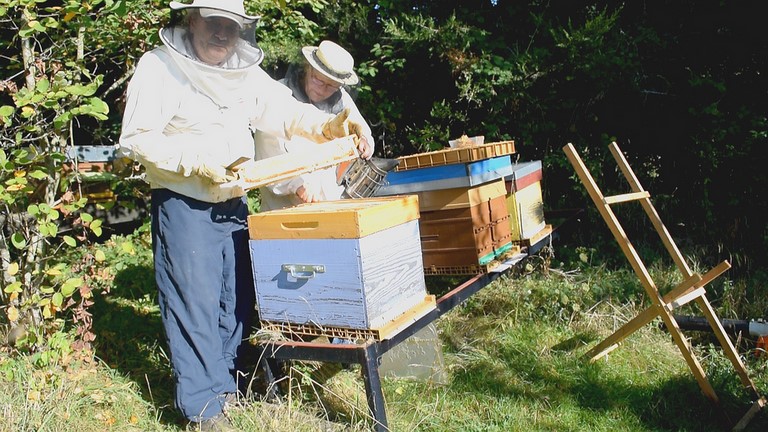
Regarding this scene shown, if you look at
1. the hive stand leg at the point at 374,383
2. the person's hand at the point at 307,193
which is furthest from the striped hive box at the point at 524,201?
the hive stand leg at the point at 374,383

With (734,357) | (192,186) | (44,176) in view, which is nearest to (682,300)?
(734,357)

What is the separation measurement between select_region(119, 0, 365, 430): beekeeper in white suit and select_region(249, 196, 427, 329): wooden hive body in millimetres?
260

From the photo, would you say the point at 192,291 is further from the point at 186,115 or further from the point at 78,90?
the point at 78,90

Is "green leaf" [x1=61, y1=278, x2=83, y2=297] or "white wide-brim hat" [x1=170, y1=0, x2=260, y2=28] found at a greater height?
"white wide-brim hat" [x1=170, y1=0, x2=260, y2=28]

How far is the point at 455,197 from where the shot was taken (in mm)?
3293

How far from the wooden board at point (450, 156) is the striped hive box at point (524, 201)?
34cm

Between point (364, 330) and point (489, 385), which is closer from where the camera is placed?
point (364, 330)

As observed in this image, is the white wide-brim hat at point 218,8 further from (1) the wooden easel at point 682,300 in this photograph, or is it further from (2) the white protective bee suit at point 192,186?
(1) the wooden easel at point 682,300

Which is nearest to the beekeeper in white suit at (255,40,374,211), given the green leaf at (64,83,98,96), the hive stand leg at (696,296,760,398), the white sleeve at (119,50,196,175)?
the white sleeve at (119,50,196,175)

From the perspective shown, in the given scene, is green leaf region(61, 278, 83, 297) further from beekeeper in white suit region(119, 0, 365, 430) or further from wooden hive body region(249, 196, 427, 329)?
wooden hive body region(249, 196, 427, 329)

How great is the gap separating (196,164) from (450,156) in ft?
4.41

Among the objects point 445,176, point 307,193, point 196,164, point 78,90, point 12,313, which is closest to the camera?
point 196,164

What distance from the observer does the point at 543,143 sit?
511 centimetres

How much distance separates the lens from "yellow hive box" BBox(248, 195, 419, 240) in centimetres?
228
